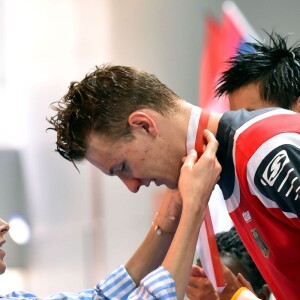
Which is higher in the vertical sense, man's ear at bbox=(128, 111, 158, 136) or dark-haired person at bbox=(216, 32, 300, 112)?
dark-haired person at bbox=(216, 32, 300, 112)

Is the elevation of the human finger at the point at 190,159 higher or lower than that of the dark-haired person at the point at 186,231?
higher

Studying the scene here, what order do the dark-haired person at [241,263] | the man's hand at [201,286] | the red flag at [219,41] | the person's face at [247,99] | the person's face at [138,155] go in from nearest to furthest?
the person's face at [138,155], the man's hand at [201,286], the person's face at [247,99], the dark-haired person at [241,263], the red flag at [219,41]

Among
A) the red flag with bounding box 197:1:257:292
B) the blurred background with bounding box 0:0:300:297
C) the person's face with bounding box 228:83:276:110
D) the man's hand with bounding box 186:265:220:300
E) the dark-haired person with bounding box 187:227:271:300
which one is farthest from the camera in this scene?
the red flag with bounding box 197:1:257:292

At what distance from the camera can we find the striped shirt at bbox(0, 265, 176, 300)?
126cm

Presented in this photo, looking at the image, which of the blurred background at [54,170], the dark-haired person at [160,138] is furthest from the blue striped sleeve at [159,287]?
the blurred background at [54,170]

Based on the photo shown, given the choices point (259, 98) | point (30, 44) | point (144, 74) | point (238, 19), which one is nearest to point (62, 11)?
point (30, 44)

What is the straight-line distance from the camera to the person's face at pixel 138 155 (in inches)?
53.7

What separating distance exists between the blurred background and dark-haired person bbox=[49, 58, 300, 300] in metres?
1.45

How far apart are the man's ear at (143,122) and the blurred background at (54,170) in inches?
60.3

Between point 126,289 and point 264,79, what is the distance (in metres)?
0.63

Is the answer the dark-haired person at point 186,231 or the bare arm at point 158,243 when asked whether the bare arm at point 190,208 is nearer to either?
the dark-haired person at point 186,231

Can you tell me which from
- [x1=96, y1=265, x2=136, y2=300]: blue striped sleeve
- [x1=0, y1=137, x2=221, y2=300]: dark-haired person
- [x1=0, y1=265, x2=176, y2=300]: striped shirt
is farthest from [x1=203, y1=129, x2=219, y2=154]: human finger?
[x1=96, y1=265, x2=136, y2=300]: blue striped sleeve

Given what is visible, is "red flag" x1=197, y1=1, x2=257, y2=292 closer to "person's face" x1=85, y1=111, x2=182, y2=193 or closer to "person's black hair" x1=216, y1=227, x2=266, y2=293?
"person's black hair" x1=216, y1=227, x2=266, y2=293

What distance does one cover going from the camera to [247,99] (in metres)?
1.80
